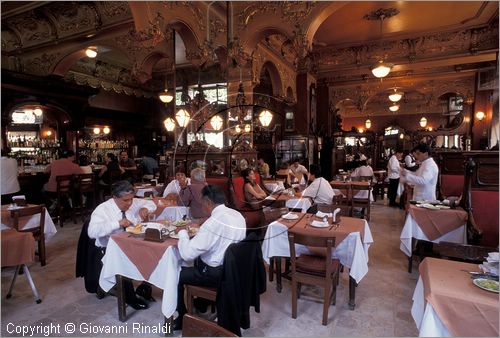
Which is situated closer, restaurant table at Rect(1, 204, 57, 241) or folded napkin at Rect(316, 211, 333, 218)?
folded napkin at Rect(316, 211, 333, 218)

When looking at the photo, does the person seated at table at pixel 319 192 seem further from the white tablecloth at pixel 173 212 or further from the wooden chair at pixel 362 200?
the white tablecloth at pixel 173 212

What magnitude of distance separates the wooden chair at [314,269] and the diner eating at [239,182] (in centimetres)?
2

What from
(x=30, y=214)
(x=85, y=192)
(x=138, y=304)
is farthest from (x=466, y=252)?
(x=85, y=192)

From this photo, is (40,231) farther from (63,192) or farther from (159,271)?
(159,271)

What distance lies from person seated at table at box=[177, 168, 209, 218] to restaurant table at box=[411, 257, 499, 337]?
2.82 metres

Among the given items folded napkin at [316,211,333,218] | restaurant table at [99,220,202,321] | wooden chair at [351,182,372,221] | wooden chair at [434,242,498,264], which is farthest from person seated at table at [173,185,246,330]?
wooden chair at [351,182,372,221]

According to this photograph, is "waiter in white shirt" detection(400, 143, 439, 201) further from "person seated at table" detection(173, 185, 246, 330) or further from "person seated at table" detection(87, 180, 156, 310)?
"person seated at table" detection(87, 180, 156, 310)

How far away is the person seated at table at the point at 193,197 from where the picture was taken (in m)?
4.10

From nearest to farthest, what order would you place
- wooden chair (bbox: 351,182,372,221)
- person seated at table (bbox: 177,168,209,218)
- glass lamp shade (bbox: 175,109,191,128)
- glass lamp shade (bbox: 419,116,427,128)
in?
1. person seated at table (bbox: 177,168,209,218)
2. glass lamp shade (bbox: 175,109,191,128)
3. wooden chair (bbox: 351,182,372,221)
4. glass lamp shade (bbox: 419,116,427,128)

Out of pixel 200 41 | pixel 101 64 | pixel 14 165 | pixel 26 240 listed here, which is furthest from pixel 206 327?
pixel 101 64

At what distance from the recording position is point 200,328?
1197 millimetres

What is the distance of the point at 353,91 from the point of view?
11.3m

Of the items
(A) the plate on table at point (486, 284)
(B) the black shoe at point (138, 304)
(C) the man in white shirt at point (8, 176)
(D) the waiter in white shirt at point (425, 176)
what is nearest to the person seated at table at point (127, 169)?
(C) the man in white shirt at point (8, 176)

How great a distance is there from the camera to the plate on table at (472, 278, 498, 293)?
165 cm
